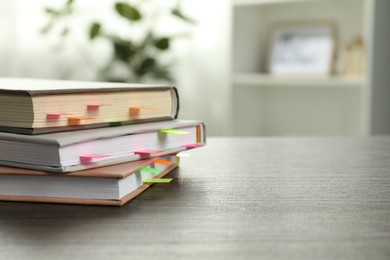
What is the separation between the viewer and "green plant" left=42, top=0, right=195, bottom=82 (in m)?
2.62

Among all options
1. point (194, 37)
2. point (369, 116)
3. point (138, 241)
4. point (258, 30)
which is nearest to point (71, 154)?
point (138, 241)

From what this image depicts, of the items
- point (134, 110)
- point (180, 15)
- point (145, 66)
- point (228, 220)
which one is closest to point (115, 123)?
point (134, 110)

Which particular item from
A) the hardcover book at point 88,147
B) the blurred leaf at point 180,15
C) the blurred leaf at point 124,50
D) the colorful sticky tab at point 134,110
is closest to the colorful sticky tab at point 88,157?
the hardcover book at point 88,147

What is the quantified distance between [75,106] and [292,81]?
220 cm

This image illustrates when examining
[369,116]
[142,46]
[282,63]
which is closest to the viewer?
[369,116]

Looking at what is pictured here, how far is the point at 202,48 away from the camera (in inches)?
112

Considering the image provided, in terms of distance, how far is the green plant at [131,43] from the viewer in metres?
2.62

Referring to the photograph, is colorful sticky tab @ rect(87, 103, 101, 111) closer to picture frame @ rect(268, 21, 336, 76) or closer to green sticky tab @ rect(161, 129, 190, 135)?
green sticky tab @ rect(161, 129, 190, 135)

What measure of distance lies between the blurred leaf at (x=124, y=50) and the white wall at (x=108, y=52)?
0.64 ft

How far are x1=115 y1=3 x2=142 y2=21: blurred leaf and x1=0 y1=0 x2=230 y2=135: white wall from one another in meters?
0.26

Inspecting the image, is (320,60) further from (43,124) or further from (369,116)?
(43,124)

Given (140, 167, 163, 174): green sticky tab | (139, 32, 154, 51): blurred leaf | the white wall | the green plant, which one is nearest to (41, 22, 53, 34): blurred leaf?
the green plant

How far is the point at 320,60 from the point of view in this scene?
2.83m

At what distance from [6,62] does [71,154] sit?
93.4 inches
